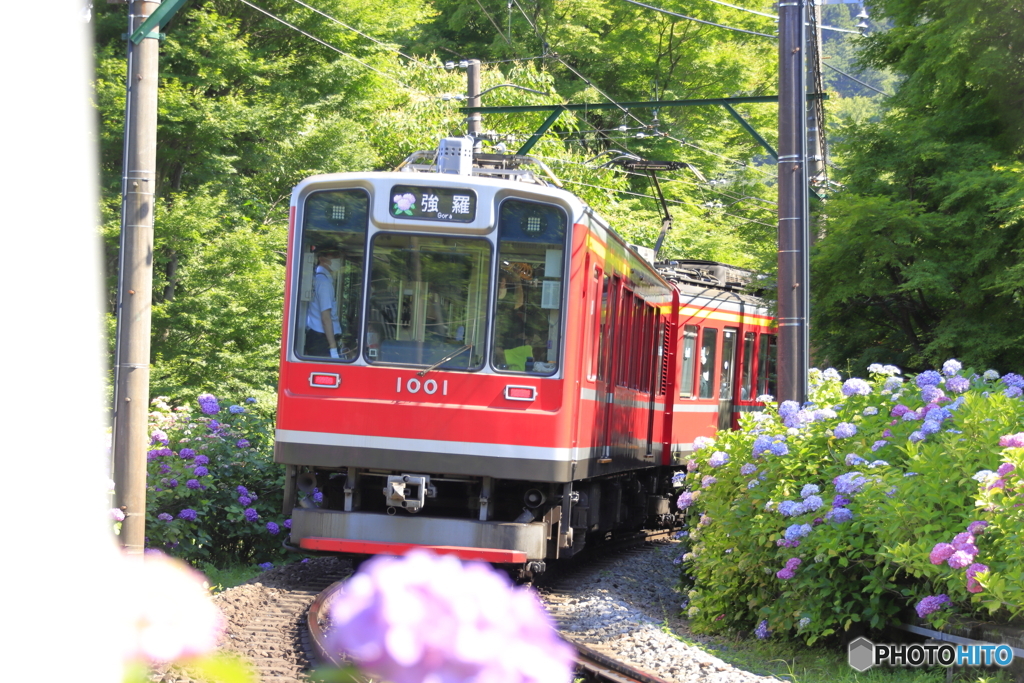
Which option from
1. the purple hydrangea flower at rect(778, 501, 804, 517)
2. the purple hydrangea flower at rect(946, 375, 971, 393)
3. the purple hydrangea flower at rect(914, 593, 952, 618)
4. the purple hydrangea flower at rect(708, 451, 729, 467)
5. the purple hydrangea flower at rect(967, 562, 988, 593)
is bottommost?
the purple hydrangea flower at rect(914, 593, 952, 618)

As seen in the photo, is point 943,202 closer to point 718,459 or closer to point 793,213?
point 793,213

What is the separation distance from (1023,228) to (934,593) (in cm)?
643

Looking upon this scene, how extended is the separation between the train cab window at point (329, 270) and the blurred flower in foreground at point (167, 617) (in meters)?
7.31

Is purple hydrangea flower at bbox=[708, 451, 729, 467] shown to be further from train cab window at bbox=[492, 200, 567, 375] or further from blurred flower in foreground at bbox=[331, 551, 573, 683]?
blurred flower in foreground at bbox=[331, 551, 573, 683]

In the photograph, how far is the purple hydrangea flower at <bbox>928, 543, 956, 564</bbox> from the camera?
5855 mm

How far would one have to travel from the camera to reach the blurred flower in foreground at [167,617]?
996 mm

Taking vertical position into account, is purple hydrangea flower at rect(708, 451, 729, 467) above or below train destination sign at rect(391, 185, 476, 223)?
below

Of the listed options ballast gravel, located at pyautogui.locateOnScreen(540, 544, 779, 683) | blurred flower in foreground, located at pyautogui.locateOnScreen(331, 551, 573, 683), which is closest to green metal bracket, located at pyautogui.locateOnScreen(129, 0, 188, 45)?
ballast gravel, located at pyautogui.locateOnScreen(540, 544, 779, 683)

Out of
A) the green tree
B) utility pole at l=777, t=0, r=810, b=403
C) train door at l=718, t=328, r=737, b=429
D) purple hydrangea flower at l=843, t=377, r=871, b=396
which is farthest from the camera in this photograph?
train door at l=718, t=328, r=737, b=429

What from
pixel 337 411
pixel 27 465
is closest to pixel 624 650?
pixel 337 411

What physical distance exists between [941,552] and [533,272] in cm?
360

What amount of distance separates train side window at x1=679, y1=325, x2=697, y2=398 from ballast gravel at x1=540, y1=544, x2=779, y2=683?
2838mm

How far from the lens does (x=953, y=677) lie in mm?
6062

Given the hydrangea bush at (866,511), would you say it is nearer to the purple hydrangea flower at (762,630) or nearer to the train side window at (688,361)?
the purple hydrangea flower at (762,630)
